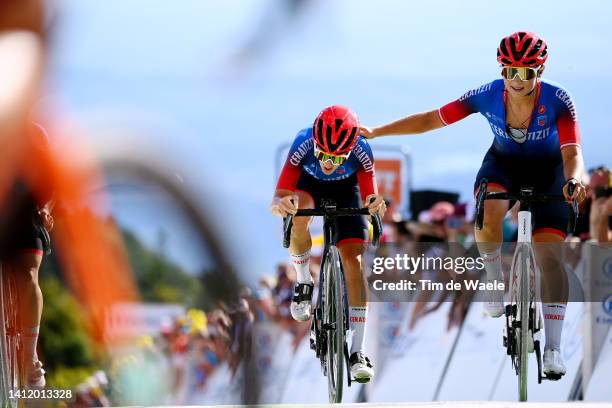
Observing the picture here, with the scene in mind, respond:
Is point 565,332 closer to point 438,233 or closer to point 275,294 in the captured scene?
point 438,233

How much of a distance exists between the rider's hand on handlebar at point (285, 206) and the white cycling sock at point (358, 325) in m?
0.82

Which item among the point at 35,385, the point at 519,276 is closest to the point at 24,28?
the point at 35,385

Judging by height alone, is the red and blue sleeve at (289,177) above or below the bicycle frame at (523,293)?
above

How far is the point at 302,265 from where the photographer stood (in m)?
7.31

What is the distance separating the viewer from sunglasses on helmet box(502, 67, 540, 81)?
6855mm

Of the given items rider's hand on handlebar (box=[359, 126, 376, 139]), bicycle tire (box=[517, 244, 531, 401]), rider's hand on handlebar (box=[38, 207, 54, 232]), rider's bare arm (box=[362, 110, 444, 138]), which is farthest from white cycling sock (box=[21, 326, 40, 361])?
rider's hand on handlebar (box=[38, 207, 54, 232])

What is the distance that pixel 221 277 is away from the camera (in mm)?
2018

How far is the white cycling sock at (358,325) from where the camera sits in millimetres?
6816

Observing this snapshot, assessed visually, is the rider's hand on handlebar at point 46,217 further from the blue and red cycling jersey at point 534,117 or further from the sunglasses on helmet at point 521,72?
the blue and red cycling jersey at point 534,117

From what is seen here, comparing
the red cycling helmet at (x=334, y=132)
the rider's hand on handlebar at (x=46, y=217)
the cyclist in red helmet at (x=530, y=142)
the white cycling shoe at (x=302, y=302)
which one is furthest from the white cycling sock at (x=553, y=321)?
the rider's hand on handlebar at (x=46, y=217)

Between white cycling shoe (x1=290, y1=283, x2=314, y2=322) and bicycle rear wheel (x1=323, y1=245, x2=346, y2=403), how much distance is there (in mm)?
536

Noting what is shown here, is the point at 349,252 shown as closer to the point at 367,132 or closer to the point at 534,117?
the point at 367,132

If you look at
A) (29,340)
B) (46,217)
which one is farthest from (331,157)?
(46,217)

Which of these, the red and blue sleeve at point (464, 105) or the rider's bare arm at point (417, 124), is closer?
the red and blue sleeve at point (464, 105)
